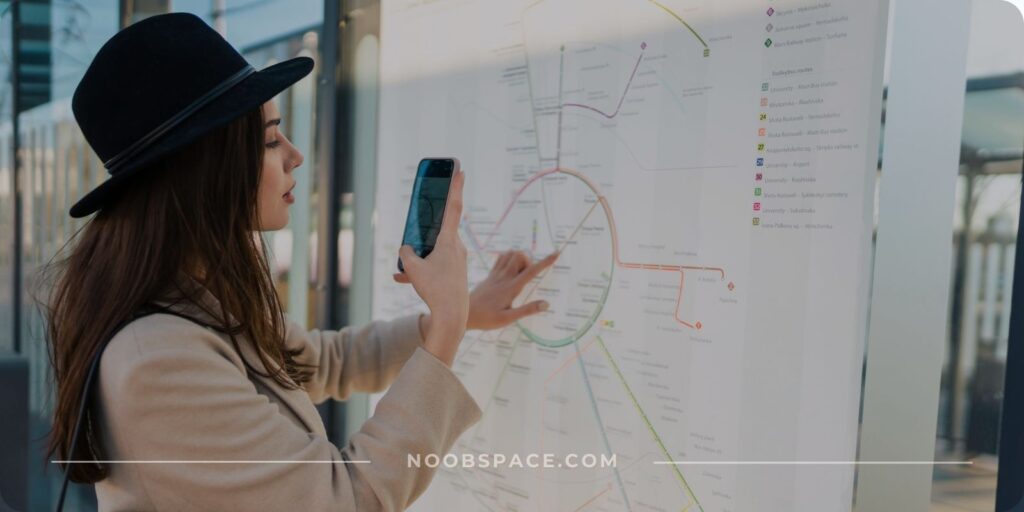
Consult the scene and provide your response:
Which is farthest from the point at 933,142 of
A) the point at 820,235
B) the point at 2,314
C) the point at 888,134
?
the point at 2,314

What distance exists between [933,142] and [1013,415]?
334 millimetres

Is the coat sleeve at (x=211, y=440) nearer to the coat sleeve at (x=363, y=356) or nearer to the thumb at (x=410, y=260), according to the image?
the thumb at (x=410, y=260)

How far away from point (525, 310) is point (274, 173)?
1.73ft

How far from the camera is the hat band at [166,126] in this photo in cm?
104

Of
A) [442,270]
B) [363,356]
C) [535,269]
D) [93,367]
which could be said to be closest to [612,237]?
[535,269]

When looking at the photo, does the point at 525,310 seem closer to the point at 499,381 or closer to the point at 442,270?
the point at 499,381

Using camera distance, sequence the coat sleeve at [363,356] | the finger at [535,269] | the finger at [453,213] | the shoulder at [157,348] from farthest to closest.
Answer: the coat sleeve at [363,356]
the finger at [535,269]
the finger at [453,213]
the shoulder at [157,348]

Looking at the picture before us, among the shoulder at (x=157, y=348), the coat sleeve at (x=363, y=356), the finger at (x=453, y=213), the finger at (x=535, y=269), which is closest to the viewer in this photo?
the shoulder at (x=157, y=348)

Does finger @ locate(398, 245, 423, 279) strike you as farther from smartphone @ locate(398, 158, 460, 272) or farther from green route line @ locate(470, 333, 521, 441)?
green route line @ locate(470, 333, 521, 441)

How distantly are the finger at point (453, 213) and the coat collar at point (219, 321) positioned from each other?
0.33 m

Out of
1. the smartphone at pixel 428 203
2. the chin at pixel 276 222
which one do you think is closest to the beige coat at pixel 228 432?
the chin at pixel 276 222

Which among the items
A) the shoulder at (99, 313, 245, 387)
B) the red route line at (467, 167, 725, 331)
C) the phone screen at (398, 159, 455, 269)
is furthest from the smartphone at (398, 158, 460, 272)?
the shoulder at (99, 313, 245, 387)

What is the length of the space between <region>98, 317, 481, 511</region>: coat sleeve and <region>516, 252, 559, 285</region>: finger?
49cm

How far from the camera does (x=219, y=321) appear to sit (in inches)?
42.3
